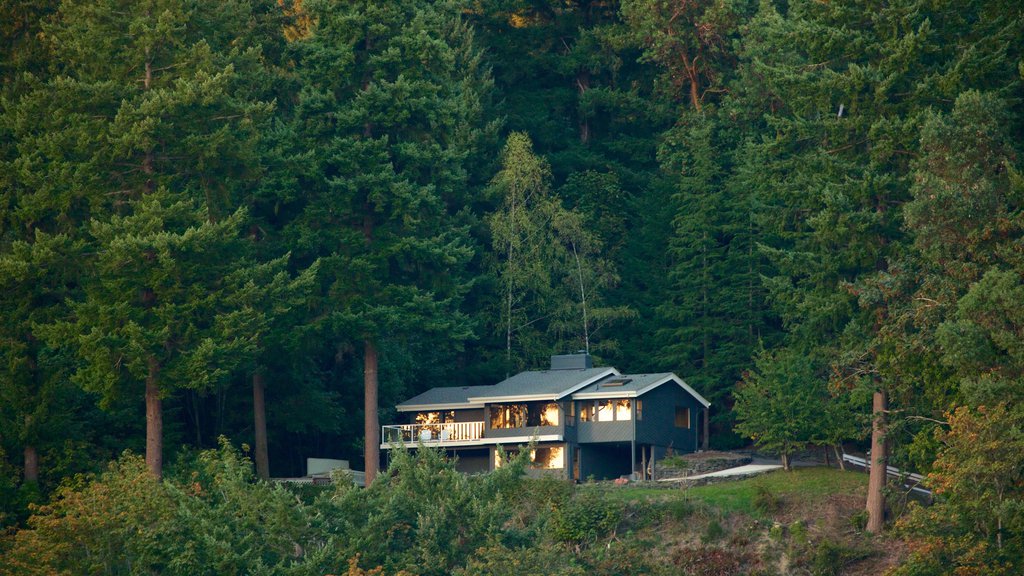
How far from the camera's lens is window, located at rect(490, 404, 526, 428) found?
6119 centimetres

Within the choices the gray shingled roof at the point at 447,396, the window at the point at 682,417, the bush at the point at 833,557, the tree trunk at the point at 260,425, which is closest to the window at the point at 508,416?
the gray shingled roof at the point at 447,396

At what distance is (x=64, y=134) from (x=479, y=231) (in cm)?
2337

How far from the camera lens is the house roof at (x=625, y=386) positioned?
60.0m

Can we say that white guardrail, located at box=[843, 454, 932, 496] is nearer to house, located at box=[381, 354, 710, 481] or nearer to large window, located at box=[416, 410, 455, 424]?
house, located at box=[381, 354, 710, 481]

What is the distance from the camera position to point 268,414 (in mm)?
59406

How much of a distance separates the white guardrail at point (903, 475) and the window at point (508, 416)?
44.1ft

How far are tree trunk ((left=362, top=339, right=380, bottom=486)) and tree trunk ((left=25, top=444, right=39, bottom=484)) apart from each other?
1267cm

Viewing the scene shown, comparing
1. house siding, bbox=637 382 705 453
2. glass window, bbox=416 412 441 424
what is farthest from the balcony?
house siding, bbox=637 382 705 453

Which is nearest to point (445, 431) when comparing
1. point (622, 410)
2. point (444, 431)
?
point (444, 431)

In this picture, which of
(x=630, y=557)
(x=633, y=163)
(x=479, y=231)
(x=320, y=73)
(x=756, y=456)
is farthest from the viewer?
(x=633, y=163)

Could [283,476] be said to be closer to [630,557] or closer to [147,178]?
[147,178]

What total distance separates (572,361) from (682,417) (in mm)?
5379

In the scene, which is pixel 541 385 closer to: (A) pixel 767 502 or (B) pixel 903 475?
(A) pixel 767 502

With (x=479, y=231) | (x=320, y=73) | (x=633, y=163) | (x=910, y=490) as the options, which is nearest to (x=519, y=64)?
(x=633, y=163)
